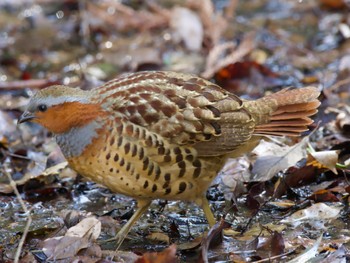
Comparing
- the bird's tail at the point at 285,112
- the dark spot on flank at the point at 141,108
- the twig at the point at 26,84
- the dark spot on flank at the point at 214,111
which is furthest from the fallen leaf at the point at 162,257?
the twig at the point at 26,84

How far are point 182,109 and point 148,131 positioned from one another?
0.89 feet

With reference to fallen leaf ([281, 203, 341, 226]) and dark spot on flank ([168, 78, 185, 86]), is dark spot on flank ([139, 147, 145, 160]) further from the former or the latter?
fallen leaf ([281, 203, 341, 226])

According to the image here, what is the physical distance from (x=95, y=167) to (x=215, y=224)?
0.82 meters

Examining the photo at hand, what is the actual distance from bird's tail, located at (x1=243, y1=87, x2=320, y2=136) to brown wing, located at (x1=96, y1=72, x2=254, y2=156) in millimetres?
188

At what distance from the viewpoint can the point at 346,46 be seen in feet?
28.3

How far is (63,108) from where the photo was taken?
16.0 ft

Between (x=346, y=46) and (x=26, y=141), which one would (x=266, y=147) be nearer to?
(x=26, y=141)

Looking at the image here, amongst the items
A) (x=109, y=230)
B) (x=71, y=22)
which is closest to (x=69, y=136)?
(x=109, y=230)

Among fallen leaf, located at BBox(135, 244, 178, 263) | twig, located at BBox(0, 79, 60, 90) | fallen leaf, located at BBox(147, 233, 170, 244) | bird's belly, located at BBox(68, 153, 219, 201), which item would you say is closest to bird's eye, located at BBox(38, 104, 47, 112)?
bird's belly, located at BBox(68, 153, 219, 201)

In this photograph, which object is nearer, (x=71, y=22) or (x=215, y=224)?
(x=215, y=224)

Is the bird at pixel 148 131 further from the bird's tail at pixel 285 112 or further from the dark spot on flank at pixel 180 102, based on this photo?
the bird's tail at pixel 285 112

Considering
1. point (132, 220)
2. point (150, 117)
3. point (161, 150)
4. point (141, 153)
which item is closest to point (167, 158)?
point (161, 150)

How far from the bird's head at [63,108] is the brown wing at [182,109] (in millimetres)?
111

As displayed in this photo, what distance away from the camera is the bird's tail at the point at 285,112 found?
534cm
